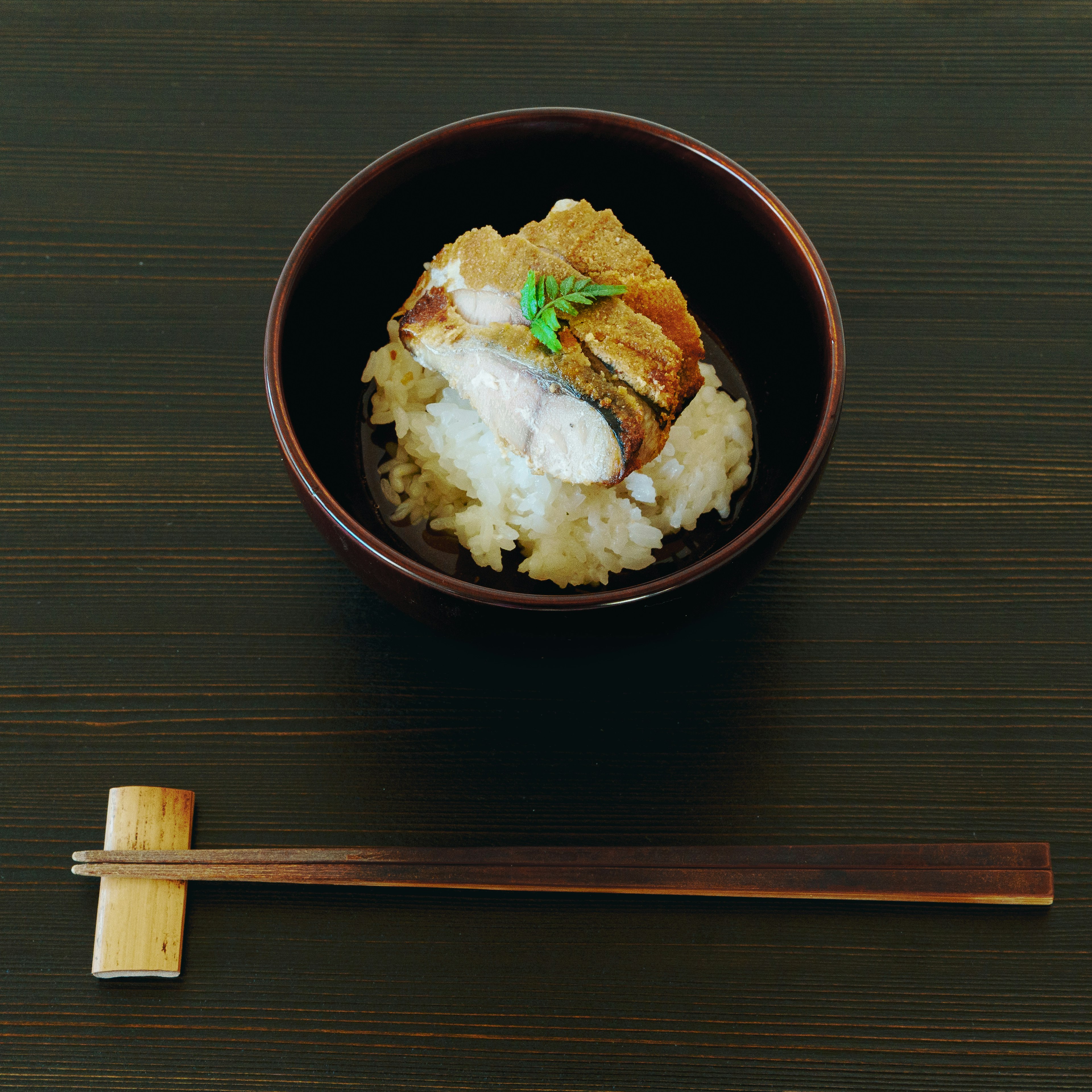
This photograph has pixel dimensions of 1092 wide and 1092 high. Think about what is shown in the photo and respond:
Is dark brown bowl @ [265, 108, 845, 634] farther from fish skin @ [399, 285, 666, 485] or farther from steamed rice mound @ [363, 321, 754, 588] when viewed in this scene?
fish skin @ [399, 285, 666, 485]

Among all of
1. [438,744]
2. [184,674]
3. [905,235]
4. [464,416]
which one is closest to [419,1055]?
[438,744]

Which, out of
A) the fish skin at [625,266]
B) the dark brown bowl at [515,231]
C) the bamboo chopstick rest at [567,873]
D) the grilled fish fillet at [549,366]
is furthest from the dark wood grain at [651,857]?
A: the fish skin at [625,266]

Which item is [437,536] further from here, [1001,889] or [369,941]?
[1001,889]

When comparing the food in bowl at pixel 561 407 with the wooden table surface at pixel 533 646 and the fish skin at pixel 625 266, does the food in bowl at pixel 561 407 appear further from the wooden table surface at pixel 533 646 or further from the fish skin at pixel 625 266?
the wooden table surface at pixel 533 646

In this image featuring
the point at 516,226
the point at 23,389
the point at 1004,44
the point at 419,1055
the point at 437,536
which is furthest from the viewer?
the point at 1004,44

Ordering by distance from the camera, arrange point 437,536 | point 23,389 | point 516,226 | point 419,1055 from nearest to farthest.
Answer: point 419,1055
point 437,536
point 516,226
point 23,389

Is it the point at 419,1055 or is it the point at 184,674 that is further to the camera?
the point at 184,674

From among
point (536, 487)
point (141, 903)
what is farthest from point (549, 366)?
point (141, 903)

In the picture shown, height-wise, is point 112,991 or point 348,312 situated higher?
point 348,312
